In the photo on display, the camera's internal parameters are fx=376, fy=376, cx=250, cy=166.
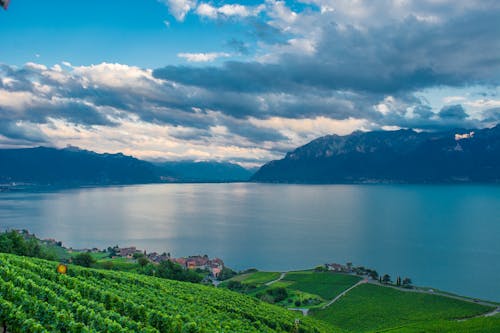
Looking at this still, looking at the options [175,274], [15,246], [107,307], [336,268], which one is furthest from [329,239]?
[107,307]

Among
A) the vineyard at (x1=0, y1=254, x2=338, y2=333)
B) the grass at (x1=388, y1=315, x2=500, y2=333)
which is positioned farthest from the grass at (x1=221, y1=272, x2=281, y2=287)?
the vineyard at (x1=0, y1=254, x2=338, y2=333)

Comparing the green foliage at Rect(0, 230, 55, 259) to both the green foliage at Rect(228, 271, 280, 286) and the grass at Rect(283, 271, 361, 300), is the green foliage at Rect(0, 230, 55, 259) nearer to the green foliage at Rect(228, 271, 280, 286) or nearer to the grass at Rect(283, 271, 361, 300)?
the green foliage at Rect(228, 271, 280, 286)

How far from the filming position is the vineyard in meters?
17.7

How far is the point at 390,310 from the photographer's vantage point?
64125 millimetres

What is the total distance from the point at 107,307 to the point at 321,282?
6820cm

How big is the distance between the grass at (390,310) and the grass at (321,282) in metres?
4.92

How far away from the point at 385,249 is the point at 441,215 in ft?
272

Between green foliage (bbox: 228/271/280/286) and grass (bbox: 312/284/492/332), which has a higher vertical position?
grass (bbox: 312/284/492/332)

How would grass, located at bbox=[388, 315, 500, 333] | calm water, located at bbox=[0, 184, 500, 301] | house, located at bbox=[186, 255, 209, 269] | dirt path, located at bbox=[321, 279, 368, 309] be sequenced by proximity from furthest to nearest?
1. calm water, located at bbox=[0, 184, 500, 301]
2. house, located at bbox=[186, 255, 209, 269]
3. dirt path, located at bbox=[321, 279, 368, 309]
4. grass, located at bbox=[388, 315, 500, 333]

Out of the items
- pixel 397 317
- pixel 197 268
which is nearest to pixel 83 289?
pixel 397 317

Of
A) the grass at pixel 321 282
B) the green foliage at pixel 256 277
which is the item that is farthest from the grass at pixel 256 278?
the grass at pixel 321 282

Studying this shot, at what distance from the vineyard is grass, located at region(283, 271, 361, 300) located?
129 feet

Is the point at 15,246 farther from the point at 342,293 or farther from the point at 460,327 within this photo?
the point at 460,327

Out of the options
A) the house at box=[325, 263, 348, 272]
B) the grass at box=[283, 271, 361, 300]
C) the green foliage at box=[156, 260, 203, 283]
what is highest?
the green foliage at box=[156, 260, 203, 283]
